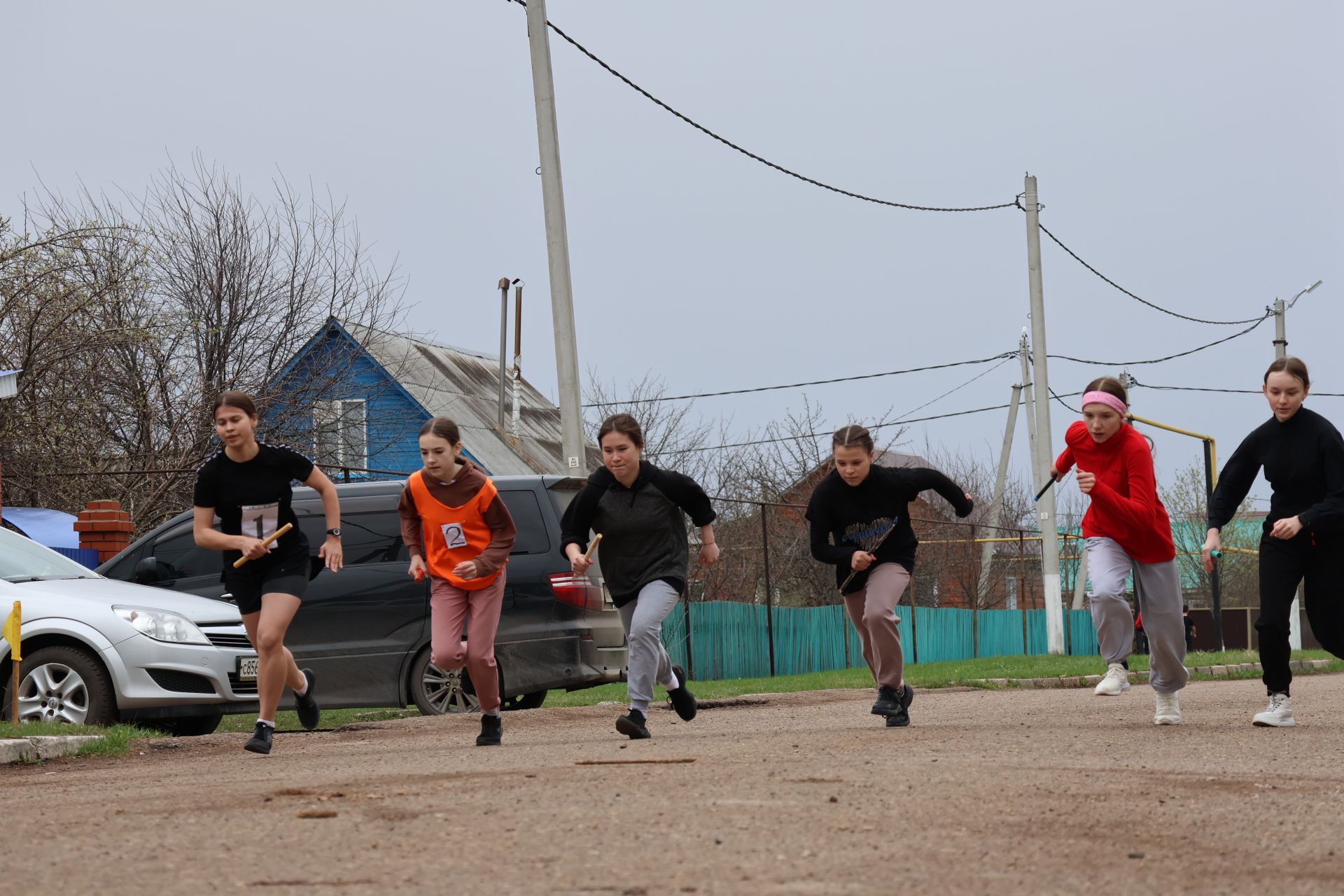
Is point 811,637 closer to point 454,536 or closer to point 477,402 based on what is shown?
point 477,402

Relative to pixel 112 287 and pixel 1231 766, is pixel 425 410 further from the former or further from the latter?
pixel 1231 766

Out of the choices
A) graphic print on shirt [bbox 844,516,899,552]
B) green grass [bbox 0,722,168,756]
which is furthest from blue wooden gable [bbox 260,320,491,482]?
graphic print on shirt [bbox 844,516,899,552]

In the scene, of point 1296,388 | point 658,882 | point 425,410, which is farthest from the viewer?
point 425,410

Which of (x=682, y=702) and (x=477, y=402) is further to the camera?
(x=477, y=402)

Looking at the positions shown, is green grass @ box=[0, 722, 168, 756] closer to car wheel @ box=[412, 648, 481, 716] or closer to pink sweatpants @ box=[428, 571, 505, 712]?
pink sweatpants @ box=[428, 571, 505, 712]

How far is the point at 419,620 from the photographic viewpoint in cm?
1222

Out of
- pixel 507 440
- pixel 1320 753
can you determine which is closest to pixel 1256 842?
pixel 1320 753

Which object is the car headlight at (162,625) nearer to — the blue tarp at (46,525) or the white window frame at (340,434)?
the blue tarp at (46,525)

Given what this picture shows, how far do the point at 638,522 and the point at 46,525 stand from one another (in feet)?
35.1

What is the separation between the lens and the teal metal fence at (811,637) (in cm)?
1967

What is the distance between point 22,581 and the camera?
1064 centimetres

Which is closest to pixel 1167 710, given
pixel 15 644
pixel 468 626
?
pixel 468 626

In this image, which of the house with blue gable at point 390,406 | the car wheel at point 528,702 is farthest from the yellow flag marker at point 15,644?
the house with blue gable at point 390,406

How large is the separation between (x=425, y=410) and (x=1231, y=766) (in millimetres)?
25605
